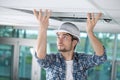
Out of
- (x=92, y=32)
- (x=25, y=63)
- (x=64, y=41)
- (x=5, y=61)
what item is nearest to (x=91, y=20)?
(x=92, y=32)

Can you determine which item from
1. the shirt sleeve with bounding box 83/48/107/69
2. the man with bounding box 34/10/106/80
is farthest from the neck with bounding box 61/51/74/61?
the shirt sleeve with bounding box 83/48/107/69

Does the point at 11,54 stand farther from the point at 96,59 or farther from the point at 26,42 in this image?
the point at 96,59

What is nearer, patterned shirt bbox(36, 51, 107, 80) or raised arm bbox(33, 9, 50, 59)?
raised arm bbox(33, 9, 50, 59)

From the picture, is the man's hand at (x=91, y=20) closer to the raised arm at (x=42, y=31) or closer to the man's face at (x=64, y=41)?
the man's face at (x=64, y=41)

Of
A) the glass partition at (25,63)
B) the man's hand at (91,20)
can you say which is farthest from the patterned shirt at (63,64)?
the glass partition at (25,63)

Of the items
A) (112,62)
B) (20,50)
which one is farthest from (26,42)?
(112,62)

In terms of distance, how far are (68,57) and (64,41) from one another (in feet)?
0.50

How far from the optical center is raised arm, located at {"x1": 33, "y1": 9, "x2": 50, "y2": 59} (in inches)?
68.1

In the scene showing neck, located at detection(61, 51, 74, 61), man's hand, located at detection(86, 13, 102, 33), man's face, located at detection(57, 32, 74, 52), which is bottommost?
neck, located at detection(61, 51, 74, 61)

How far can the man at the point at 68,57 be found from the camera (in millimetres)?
1824

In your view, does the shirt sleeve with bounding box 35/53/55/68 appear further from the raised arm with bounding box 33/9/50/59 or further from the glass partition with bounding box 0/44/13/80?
the glass partition with bounding box 0/44/13/80

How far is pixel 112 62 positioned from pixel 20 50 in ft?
8.09

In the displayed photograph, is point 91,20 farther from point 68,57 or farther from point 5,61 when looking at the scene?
point 5,61

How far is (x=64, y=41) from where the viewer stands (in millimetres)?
1835
